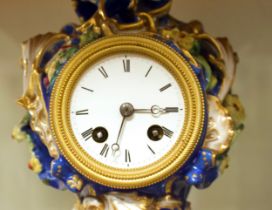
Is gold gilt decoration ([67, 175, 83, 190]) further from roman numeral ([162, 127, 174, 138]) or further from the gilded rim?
roman numeral ([162, 127, 174, 138])

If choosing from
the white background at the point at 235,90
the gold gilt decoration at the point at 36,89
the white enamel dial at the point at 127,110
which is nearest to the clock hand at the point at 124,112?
the white enamel dial at the point at 127,110

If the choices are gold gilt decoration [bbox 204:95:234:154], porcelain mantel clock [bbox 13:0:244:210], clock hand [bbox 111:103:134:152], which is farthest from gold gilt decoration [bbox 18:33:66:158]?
gold gilt decoration [bbox 204:95:234:154]

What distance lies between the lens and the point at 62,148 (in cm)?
105

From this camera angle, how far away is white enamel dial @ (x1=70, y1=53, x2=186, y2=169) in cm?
103

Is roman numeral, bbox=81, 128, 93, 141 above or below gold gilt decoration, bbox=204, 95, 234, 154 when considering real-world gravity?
below

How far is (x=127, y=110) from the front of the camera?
3.40 feet

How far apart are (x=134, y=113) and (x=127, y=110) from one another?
0.01m

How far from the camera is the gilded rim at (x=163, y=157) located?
1.02m

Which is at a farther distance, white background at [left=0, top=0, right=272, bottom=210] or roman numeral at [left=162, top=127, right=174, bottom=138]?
white background at [left=0, top=0, right=272, bottom=210]

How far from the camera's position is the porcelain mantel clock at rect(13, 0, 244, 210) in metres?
1.03

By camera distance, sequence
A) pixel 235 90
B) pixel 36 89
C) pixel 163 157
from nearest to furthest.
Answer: pixel 163 157, pixel 36 89, pixel 235 90

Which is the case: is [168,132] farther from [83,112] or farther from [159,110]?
[83,112]

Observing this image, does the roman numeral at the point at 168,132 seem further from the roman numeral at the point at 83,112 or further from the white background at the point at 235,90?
the white background at the point at 235,90

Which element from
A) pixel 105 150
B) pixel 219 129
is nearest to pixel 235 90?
pixel 219 129
